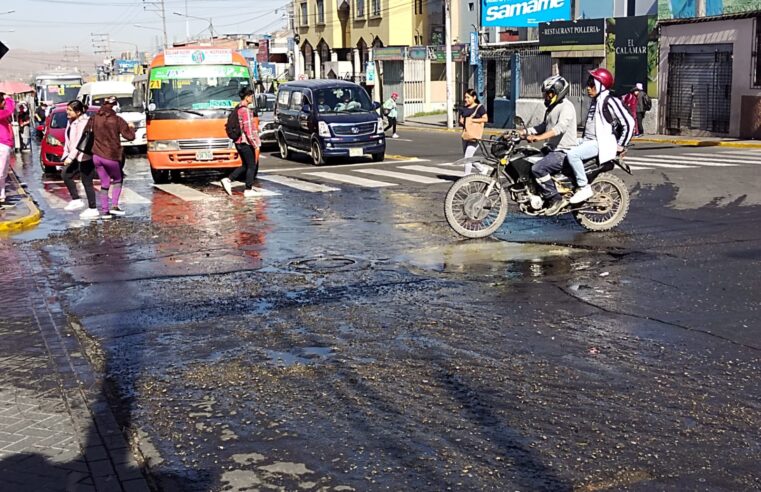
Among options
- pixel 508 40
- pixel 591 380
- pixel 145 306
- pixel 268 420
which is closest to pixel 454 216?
pixel 145 306

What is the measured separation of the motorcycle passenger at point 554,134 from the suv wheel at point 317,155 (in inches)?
441

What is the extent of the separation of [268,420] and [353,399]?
587mm

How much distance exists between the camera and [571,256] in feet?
33.8

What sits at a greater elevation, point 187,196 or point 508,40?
point 508,40

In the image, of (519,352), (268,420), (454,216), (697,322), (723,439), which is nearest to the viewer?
(723,439)

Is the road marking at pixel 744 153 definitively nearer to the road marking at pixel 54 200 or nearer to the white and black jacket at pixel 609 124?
the white and black jacket at pixel 609 124

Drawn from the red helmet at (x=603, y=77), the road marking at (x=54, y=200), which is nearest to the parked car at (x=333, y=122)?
the road marking at (x=54, y=200)

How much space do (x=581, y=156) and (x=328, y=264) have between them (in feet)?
11.1

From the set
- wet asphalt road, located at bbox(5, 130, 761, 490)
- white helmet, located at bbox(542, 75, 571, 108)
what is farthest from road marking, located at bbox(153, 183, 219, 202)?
white helmet, located at bbox(542, 75, 571, 108)

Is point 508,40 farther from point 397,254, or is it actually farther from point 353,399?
point 353,399

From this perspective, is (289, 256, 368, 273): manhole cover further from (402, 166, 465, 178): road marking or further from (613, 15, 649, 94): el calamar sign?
(613, 15, 649, 94): el calamar sign

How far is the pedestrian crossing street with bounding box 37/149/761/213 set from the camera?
1739cm

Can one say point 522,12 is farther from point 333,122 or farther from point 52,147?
point 52,147

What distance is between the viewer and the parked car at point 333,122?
870 inches
